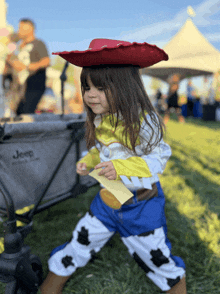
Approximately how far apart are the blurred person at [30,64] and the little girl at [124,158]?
6.41 ft

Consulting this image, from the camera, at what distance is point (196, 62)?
35.1 feet

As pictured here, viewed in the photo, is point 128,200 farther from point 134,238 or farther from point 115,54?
point 115,54

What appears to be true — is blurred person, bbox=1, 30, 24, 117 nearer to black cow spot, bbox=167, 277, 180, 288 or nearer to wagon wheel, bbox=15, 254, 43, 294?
wagon wheel, bbox=15, 254, 43, 294

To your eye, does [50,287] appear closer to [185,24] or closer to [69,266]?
[69,266]

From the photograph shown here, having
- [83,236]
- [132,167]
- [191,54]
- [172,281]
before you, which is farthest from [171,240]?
[191,54]

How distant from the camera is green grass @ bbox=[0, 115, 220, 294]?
1.41m

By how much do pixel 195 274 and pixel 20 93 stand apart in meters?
2.73

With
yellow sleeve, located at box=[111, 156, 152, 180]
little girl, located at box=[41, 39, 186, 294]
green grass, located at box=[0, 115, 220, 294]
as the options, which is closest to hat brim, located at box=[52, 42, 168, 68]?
little girl, located at box=[41, 39, 186, 294]

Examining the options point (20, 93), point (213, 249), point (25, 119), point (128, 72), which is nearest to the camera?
point (128, 72)

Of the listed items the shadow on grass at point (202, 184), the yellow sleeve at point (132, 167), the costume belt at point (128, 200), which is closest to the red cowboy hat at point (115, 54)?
the yellow sleeve at point (132, 167)

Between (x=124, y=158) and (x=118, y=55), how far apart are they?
1.42 feet

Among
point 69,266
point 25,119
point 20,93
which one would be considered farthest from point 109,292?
point 20,93

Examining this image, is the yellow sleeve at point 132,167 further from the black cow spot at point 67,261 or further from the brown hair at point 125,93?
the black cow spot at point 67,261

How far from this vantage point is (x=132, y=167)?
1.02m
